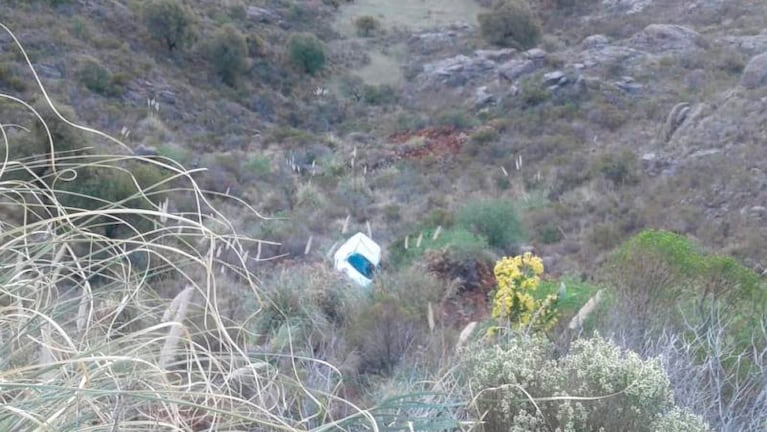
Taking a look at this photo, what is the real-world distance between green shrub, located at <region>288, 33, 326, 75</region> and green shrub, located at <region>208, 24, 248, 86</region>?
268 cm

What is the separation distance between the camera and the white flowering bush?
3.59m

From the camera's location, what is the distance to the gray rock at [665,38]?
31094 mm

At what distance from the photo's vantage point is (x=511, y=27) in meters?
37.0

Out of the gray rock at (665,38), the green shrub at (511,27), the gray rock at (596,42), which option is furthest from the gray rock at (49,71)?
the gray rock at (665,38)

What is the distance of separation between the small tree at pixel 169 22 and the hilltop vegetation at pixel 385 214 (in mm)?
106

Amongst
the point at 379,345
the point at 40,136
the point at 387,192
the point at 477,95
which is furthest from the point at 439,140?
the point at 379,345

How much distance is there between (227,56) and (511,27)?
11.0 meters

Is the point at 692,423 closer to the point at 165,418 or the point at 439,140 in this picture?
the point at 165,418

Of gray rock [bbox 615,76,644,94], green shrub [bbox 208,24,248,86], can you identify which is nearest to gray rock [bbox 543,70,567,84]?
gray rock [bbox 615,76,644,94]

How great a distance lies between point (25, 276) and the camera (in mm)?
3111

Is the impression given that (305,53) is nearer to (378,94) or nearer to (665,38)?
(378,94)

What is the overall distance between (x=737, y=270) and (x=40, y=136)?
7476 mm

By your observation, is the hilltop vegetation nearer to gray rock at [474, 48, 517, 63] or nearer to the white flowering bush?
the white flowering bush

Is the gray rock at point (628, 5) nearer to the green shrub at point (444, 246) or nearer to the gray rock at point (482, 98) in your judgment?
the gray rock at point (482, 98)
